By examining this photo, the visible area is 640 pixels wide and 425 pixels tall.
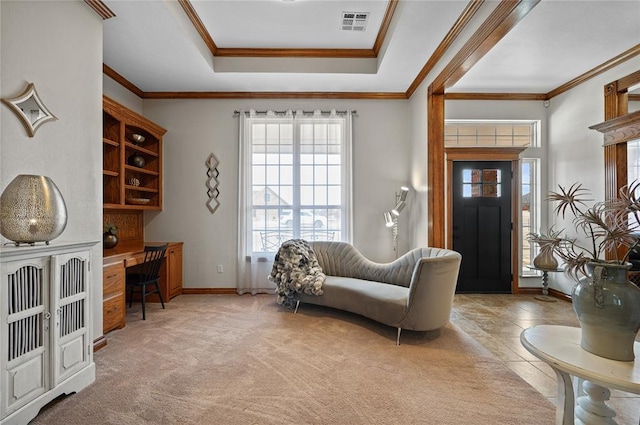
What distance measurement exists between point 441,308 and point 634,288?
185 cm

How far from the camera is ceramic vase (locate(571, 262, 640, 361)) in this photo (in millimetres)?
1263

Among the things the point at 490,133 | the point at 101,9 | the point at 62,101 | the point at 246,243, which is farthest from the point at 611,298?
the point at 490,133

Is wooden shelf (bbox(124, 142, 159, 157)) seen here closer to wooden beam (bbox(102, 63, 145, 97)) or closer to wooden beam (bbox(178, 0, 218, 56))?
wooden beam (bbox(102, 63, 145, 97))

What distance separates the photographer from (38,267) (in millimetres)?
1896

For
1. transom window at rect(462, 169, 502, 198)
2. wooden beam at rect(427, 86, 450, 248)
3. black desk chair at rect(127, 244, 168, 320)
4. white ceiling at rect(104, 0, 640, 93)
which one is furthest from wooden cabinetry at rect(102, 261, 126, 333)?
transom window at rect(462, 169, 502, 198)

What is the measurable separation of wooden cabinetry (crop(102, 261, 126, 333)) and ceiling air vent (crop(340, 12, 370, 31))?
3.55 meters

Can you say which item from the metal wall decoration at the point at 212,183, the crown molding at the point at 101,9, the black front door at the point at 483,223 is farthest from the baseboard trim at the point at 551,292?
the crown molding at the point at 101,9

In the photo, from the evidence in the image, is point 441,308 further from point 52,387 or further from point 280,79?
point 280,79

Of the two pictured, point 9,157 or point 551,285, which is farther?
point 551,285

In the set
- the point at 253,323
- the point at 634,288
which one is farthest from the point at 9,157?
the point at 634,288

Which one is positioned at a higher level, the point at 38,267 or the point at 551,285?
the point at 38,267

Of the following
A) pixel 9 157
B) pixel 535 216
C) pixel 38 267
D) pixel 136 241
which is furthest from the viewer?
pixel 535 216

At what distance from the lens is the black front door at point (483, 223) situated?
4.98 meters

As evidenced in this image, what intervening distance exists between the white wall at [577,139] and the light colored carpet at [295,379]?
2.82 m
